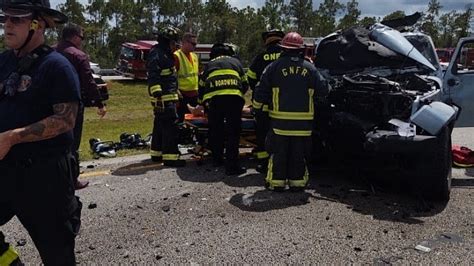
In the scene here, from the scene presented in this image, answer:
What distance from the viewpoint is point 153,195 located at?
567cm

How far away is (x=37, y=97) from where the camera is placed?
2.74 metres

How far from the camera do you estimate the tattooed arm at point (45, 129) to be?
2.59 meters

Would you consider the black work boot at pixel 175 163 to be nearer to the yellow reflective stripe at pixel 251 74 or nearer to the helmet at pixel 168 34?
the yellow reflective stripe at pixel 251 74

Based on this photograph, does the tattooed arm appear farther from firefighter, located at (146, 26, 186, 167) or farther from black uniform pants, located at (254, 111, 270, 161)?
firefighter, located at (146, 26, 186, 167)

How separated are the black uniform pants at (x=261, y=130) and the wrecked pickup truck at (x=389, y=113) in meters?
0.65

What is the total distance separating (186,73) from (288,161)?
2.98 metres

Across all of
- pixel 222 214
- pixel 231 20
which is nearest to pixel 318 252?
pixel 222 214

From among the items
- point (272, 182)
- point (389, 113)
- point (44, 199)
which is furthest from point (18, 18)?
point (389, 113)

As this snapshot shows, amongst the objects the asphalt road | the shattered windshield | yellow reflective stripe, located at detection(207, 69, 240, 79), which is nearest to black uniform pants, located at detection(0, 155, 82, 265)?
the asphalt road

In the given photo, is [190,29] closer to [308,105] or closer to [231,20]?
[308,105]

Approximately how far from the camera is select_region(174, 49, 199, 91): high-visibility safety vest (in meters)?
8.10

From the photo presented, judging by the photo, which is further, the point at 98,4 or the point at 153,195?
the point at 98,4

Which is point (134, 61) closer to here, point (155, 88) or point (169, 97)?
point (169, 97)

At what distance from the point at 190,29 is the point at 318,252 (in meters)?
5.22
